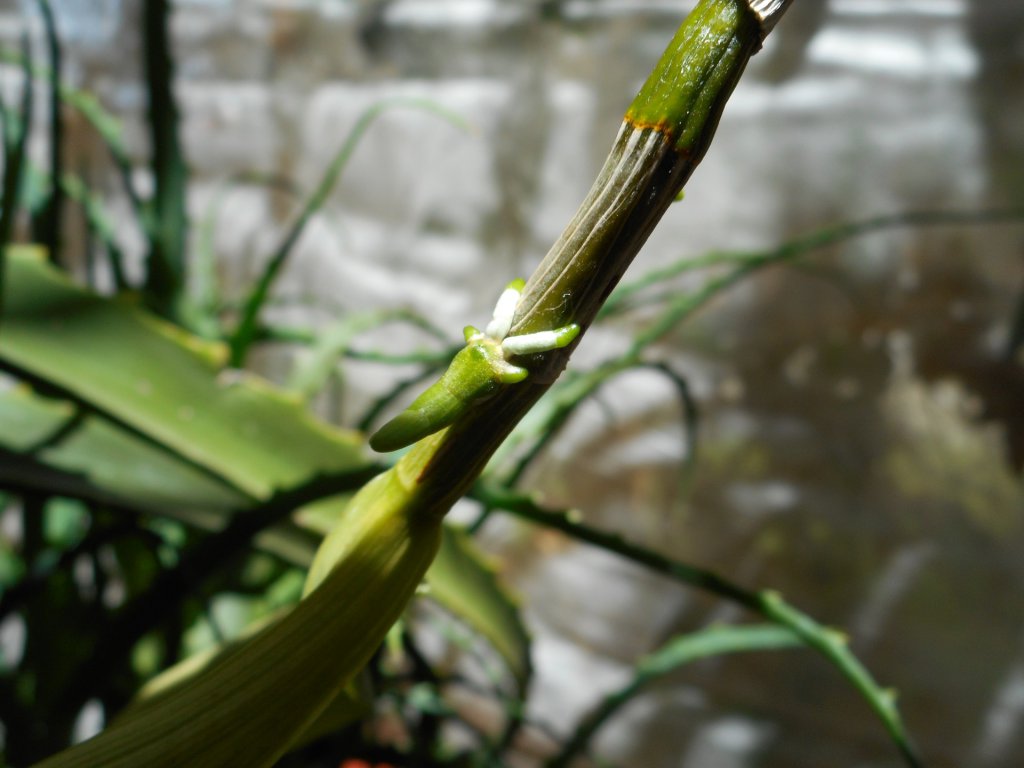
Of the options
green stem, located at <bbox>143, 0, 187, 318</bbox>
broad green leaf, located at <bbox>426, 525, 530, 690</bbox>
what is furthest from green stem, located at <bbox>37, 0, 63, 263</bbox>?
broad green leaf, located at <bbox>426, 525, 530, 690</bbox>

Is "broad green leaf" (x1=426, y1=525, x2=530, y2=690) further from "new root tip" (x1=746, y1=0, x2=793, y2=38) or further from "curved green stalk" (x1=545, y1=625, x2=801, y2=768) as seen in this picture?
"new root tip" (x1=746, y1=0, x2=793, y2=38)

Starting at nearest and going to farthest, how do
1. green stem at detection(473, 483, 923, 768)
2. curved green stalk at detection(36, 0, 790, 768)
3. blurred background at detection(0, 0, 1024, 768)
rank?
curved green stalk at detection(36, 0, 790, 768), green stem at detection(473, 483, 923, 768), blurred background at detection(0, 0, 1024, 768)

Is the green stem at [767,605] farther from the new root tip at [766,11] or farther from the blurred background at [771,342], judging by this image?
the blurred background at [771,342]

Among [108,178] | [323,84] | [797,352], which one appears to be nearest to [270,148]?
[323,84]

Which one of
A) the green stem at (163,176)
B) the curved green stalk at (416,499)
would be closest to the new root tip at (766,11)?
the curved green stalk at (416,499)

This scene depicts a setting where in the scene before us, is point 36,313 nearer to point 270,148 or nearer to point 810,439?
point 810,439
